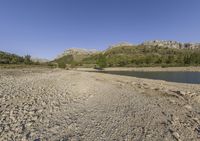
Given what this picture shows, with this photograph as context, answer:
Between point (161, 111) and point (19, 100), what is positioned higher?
point (19, 100)

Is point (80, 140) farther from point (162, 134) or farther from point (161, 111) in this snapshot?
point (161, 111)

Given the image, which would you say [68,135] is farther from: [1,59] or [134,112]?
[1,59]

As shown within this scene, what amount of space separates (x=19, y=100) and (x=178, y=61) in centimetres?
14927

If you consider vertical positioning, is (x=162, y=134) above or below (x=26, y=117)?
below

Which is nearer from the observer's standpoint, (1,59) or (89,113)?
(89,113)

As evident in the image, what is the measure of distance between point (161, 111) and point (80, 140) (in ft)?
24.1

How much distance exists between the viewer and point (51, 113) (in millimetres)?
10102

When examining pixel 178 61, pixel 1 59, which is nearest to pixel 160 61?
pixel 178 61

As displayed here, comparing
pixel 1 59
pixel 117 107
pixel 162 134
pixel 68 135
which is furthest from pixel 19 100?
pixel 1 59

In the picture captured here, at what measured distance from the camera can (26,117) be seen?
898cm

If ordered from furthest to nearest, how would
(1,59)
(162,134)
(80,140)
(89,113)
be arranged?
(1,59) < (89,113) < (162,134) < (80,140)

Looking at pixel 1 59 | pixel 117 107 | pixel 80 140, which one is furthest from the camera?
pixel 1 59

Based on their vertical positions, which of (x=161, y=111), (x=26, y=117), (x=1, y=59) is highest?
(x=1, y=59)

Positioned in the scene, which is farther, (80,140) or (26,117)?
(26,117)
